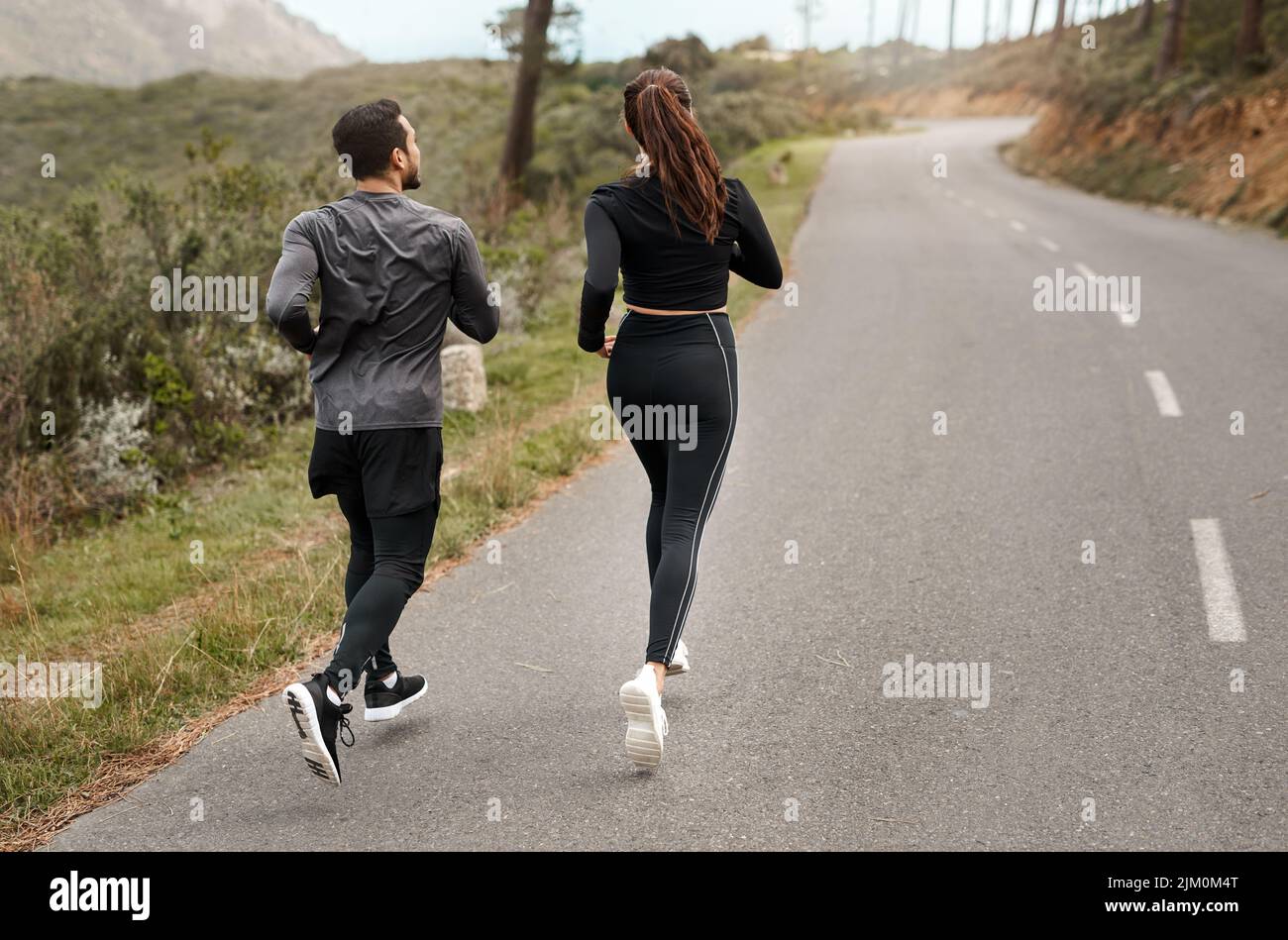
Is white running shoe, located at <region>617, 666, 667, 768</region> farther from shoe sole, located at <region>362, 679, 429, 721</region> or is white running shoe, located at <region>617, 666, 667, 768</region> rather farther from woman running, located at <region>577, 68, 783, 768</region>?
shoe sole, located at <region>362, 679, 429, 721</region>

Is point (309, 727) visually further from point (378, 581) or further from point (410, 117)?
point (410, 117)

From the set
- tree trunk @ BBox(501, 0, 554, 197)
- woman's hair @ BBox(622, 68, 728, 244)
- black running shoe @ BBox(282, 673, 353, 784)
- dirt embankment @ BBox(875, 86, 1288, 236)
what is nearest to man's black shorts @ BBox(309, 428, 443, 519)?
black running shoe @ BBox(282, 673, 353, 784)

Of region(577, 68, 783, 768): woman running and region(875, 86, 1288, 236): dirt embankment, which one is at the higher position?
region(875, 86, 1288, 236): dirt embankment

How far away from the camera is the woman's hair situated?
11.7 feet

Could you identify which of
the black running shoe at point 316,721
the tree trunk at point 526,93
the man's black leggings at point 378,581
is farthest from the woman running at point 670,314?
the tree trunk at point 526,93

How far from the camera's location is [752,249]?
3926 mm

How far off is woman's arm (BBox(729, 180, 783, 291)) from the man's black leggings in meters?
1.42

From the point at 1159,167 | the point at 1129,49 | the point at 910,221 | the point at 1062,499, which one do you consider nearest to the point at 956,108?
the point at 1129,49

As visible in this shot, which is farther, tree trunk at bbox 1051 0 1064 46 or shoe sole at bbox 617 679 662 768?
tree trunk at bbox 1051 0 1064 46

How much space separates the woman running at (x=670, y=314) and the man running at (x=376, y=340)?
0.50 meters

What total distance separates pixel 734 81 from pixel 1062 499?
185ft

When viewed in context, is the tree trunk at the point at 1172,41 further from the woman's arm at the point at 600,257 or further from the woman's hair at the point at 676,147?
the woman's arm at the point at 600,257

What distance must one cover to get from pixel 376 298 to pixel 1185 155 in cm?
2629

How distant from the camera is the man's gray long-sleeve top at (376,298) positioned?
3.59 metres
